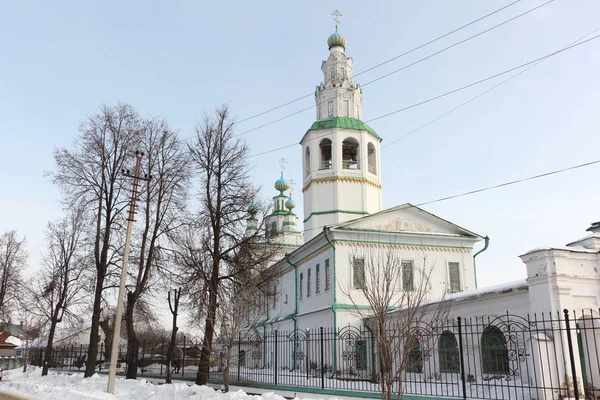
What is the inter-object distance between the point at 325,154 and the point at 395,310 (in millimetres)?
14279

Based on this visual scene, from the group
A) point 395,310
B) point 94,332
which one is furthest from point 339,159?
point 94,332

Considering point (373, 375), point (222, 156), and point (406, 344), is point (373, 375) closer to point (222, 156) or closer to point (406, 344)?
point (406, 344)

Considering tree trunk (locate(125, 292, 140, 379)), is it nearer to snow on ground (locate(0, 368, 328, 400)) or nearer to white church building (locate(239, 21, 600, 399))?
snow on ground (locate(0, 368, 328, 400))

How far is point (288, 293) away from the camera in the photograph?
32500mm

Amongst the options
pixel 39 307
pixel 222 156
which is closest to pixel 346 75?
pixel 222 156

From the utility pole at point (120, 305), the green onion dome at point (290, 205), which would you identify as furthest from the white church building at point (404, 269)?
the green onion dome at point (290, 205)

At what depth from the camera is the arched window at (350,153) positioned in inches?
1212

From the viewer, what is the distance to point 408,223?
84.0 feet

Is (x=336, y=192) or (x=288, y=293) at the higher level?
(x=336, y=192)

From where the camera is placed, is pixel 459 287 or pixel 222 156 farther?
pixel 459 287

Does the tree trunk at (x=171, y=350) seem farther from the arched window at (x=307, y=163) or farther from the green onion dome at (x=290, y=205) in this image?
the green onion dome at (x=290, y=205)

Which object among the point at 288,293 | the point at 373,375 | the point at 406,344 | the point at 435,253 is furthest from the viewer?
the point at 288,293

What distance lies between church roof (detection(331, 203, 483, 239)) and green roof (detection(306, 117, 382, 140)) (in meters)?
6.92

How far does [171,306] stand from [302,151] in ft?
43.6
